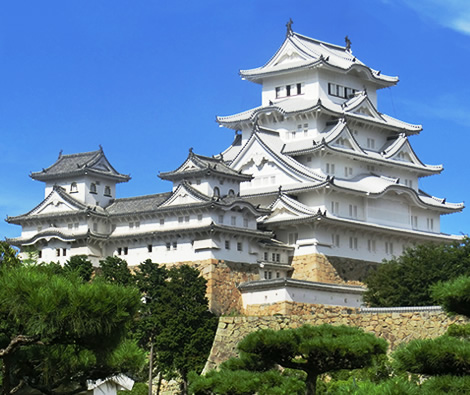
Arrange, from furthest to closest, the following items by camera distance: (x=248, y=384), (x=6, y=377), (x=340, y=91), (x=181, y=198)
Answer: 1. (x=340, y=91)
2. (x=181, y=198)
3. (x=248, y=384)
4. (x=6, y=377)

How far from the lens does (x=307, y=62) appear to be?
6988 centimetres

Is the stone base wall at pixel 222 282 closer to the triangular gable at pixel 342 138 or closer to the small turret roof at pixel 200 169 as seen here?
the small turret roof at pixel 200 169

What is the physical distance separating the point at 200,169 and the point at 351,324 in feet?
50.7

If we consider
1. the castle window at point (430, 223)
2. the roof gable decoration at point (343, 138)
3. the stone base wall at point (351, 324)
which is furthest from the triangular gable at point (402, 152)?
the stone base wall at point (351, 324)

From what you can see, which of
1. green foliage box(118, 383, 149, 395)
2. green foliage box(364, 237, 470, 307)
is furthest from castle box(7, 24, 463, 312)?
green foliage box(118, 383, 149, 395)

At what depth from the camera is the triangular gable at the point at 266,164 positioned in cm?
6462

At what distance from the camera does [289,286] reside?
55219 millimetres

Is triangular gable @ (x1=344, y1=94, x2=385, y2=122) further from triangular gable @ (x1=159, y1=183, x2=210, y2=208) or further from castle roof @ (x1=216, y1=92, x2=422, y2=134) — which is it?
triangular gable @ (x1=159, y1=183, x2=210, y2=208)

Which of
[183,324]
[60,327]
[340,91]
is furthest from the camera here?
[340,91]

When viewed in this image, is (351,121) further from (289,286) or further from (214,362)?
(214,362)

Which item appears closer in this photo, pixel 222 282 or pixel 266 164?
pixel 222 282

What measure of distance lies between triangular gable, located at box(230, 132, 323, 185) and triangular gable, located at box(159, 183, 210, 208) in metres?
7.16

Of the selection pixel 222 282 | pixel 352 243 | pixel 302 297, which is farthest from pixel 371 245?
pixel 222 282

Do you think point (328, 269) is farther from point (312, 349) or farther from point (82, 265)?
point (312, 349)
